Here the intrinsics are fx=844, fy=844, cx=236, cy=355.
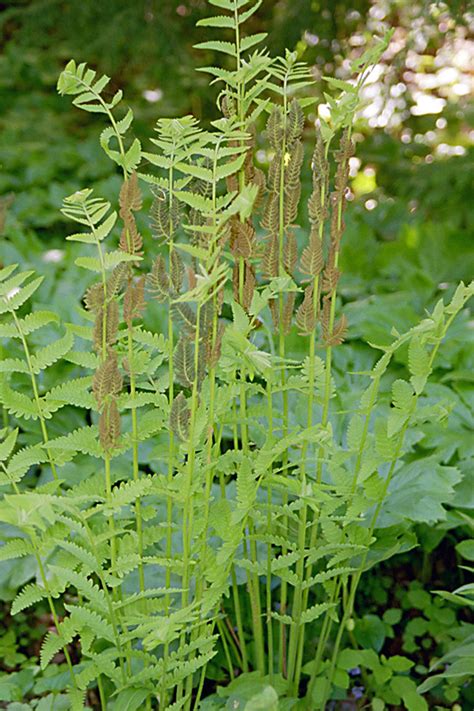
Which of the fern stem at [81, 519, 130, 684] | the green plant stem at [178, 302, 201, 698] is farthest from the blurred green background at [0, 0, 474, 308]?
the fern stem at [81, 519, 130, 684]

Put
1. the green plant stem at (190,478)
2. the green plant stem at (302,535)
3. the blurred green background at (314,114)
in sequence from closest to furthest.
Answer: the green plant stem at (190,478) < the green plant stem at (302,535) < the blurred green background at (314,114)

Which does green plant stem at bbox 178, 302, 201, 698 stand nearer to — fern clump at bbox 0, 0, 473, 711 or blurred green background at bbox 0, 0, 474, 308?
fern clump at bbox 0, 0, 473, 711

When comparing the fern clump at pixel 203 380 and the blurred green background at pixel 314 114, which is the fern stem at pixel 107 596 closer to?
the fern clump at pixel 203 380

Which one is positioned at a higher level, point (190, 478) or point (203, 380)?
point (203, 380)

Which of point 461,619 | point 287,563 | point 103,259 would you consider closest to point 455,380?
point 461,619

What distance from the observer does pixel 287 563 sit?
1341mm

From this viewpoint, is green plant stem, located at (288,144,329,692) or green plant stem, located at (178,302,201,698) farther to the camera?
green plant stem, located at (288,144,329,692)

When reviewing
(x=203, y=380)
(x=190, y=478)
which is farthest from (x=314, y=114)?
(x=190, y=478)

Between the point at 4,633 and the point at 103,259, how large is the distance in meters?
1.18

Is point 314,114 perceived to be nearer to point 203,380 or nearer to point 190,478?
point 203,380

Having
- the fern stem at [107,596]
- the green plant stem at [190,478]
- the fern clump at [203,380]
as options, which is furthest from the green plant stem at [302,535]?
the fern stem at [107,596]

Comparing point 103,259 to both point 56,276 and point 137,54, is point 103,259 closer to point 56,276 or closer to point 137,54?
point 56,276

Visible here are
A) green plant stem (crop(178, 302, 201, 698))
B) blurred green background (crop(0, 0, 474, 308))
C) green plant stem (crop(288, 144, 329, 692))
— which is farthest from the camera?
blurred green background (crop(0, 0, 474, 308))

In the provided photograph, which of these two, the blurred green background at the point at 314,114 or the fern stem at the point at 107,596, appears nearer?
the fern stem at the point at 107,596
